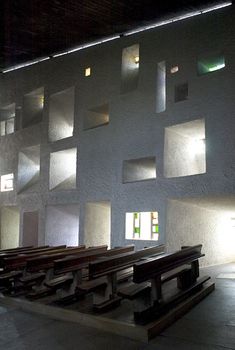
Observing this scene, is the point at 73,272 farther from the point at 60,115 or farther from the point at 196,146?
the point at 60,115

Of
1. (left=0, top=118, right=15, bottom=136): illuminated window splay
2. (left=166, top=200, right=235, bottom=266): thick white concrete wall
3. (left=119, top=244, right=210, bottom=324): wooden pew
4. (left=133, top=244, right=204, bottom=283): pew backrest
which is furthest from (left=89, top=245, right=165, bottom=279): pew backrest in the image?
(left=0, top=118, right=15, bottom=136): illuminated window splay

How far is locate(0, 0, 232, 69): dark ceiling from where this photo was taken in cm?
869

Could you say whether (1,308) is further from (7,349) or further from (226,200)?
(226,200)

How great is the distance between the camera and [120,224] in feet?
30.8

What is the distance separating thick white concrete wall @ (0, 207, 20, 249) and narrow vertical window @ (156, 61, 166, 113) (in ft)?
27.7

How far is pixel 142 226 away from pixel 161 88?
12.9 ft

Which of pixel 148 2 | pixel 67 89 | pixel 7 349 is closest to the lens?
pixel 7 349

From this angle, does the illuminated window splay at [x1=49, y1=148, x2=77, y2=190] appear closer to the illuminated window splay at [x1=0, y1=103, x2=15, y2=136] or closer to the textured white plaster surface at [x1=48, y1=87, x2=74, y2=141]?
the textured white plaster surface at [x1=48, y1=87, x2=74, y2=141]

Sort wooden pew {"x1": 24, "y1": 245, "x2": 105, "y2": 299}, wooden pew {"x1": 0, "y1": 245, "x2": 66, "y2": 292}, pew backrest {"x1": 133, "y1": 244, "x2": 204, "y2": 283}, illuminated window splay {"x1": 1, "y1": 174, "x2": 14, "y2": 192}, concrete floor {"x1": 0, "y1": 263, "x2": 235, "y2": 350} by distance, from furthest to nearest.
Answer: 1. illuminated window splay {"x1": 1, "y1": 174, "x2": 14, "y2": 192}
2. wooden pew {"x1": 0, "y1": 245, "x2": 66, "y2": 292}
3. wooden pew {"x1": 24, "y1": 245, "x2": 105, "y2": 299}
4. pew backrest {"x1": 133, "y1": 244, "x2": 204, "y2": 283}
5. concrete floor {"x1": 0, "y1": 263, "x2": 235, "y2": 350}

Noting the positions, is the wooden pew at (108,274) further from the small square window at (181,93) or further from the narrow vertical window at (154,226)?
the small square window at (181,93)

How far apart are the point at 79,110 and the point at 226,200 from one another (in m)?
5.83

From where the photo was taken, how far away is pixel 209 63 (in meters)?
8.64

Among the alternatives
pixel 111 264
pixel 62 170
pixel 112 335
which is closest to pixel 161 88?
pixel 62 170

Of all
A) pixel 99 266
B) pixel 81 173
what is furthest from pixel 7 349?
pixel 81 173
